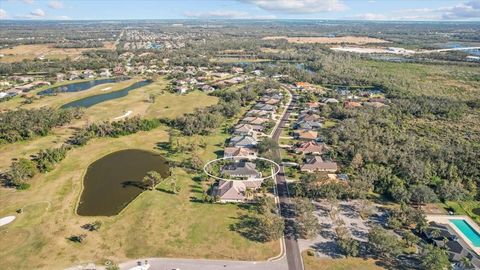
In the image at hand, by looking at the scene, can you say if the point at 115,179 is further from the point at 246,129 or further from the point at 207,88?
the point at 207,88

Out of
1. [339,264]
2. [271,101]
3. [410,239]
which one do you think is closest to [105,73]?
[271,101]

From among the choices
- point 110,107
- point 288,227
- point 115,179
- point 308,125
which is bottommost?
point 115,179

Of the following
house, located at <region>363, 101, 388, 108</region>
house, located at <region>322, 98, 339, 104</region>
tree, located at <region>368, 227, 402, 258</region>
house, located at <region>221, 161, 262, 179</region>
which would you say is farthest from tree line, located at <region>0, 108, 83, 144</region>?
house, located at <region>363, 101, 388, 108</region>

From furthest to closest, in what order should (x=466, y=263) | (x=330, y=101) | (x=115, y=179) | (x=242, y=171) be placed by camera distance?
1. (x=330, y=101)
2. (x=115, y=179)
3. (x=242, y=171)
4. (x=466, y=263)

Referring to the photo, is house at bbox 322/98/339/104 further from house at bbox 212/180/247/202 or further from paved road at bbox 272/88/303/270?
house at bbox 212/180/247/202

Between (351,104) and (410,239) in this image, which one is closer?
(410,239)

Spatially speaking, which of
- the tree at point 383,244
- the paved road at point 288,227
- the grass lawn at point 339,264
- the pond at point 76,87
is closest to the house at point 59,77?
the pond at point 76,87

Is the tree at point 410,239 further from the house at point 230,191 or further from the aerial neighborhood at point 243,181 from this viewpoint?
the house at point 230,191

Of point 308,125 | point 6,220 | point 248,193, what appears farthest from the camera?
point 308,125
